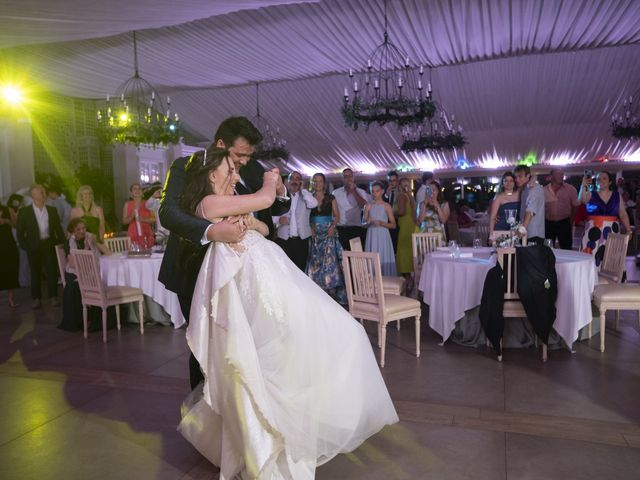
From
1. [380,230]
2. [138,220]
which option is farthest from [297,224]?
[138,220]

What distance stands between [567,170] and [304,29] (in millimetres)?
11063

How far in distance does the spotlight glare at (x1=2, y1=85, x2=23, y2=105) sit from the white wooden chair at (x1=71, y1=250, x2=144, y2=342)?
6.68m

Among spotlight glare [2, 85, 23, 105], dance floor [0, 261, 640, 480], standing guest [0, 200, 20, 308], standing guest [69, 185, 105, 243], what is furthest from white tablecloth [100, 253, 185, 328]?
spotlight glare [2, 85, 23, 105]

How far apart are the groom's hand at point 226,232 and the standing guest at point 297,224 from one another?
14.3ft

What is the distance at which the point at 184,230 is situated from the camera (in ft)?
7.45

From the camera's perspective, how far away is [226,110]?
14.0 metres

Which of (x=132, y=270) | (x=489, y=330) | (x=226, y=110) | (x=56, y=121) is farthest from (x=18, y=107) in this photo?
(x=489, y=330)

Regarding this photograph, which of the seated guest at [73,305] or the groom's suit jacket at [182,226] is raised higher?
the groom's suit jacket at [182,226]

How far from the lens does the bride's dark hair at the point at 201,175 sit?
2.34 m

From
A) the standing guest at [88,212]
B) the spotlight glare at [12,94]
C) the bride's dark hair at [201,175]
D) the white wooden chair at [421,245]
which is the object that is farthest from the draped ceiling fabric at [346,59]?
the bride's dark hair at [201,175]

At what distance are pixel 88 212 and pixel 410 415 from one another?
4.86 metres

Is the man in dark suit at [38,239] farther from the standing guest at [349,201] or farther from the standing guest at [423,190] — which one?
the standing guest at [423,190]

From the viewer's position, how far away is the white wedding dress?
2207 millimetres

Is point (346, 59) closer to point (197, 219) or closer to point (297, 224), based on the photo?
point (297, 224)
